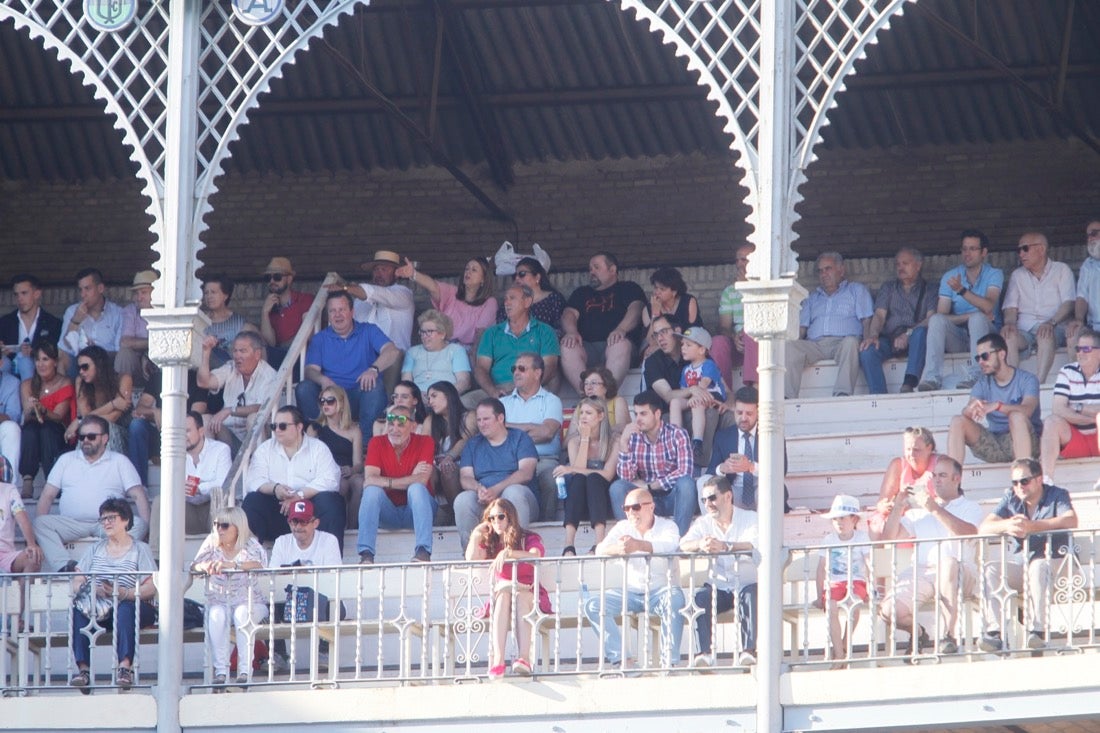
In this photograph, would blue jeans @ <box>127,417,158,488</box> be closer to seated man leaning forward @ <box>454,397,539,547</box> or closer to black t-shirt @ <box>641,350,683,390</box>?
seated man leaning forward @ <box>454,397,539,547</box>

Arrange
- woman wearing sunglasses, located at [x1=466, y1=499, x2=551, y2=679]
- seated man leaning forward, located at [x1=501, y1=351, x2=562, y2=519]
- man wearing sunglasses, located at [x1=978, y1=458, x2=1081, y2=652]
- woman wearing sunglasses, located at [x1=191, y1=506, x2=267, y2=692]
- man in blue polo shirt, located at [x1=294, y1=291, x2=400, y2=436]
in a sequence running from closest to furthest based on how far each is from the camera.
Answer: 1. man wearing sunglasses, located at [x1=978, y1=458, x2=1081, y2=652]
2. woman wearing sunglasses, located at [x1=466, y1=499, x2=551, y2=679]
3. woman wearing sunglasses, located at [x1=191, y1=506, x2=267, y2=692]
4. seated man leaning forward, located at [x1=501, y1=351, x2=562, y2=519]
5. man in blue polo shirt, located at [x1=294, y1=291, x2=400, y2=436]

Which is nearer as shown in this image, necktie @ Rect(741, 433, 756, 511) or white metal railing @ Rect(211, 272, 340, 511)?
necktie @ Rect(741, 433, 756, 511)

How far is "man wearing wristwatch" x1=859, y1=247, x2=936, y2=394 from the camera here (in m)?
15.9

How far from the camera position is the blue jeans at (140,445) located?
15070mm

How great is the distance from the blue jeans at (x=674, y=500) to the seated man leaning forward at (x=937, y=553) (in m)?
1.30

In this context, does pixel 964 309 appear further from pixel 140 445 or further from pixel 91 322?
pixel 91 322

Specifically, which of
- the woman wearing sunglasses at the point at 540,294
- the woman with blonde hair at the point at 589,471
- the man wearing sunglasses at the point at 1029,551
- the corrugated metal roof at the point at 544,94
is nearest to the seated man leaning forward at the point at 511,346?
the woman wearing sunglasses at the point at 540,294

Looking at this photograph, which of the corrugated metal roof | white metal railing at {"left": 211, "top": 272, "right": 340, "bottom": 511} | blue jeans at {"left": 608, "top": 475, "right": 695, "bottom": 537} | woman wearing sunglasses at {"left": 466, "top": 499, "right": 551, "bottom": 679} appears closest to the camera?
woman wearing sunglasses at {"left": 466, "top": 499, "right": 551, "bottom": 679}

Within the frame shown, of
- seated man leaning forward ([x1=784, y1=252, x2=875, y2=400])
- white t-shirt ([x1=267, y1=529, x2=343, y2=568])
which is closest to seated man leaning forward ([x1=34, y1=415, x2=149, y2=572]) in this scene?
white t-shirt ([x1=267, y1=529, x2=343, y2=568])

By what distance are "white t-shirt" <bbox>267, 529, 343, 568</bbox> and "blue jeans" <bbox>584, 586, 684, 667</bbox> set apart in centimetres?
185

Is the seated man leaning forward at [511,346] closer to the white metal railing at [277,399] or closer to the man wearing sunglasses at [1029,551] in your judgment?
the white metal railing at [277,399]

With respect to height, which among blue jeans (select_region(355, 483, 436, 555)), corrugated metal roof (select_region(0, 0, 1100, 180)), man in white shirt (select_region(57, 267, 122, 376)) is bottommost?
blue jeans (select_region(355, 483, 436, 555))

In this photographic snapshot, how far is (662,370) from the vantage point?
15.1m

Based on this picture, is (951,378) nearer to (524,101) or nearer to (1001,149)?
(1001,149)
